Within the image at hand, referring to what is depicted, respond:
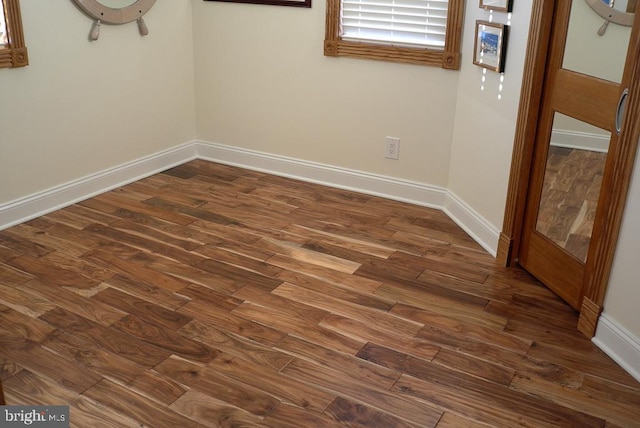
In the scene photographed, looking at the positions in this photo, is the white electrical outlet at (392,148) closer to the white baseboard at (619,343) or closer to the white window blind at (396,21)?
the white window blind at (396,21)

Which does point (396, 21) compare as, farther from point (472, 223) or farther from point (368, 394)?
point (368, 394)

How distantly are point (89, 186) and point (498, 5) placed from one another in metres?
2.49

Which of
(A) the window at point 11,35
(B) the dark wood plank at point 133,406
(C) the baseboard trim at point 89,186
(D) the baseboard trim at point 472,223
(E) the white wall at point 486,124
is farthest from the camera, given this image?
(C) the baseboard trim at point 89,186

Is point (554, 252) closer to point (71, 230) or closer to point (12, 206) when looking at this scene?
point (71, 230)

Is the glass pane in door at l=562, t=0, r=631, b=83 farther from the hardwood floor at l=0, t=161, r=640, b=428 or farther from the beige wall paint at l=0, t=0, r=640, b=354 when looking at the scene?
the hardwood floor at l=0, t=161, r=640, b=428

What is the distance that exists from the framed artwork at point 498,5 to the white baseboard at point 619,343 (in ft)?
4.83

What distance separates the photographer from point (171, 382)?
2242 mm

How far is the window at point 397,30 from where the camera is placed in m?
3.55

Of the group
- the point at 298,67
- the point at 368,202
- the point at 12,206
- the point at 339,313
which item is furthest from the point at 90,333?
the point at 298,67

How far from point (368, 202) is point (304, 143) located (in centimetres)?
62

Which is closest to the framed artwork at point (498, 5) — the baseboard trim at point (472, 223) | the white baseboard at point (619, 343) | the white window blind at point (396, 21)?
the white window blind at point (396, 21)

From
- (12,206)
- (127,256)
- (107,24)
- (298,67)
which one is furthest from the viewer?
(298,67)

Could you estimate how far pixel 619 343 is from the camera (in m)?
2.42

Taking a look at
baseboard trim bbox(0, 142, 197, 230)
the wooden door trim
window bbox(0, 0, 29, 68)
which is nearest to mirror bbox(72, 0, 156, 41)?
window bbox(0, 0, 29, 68)
